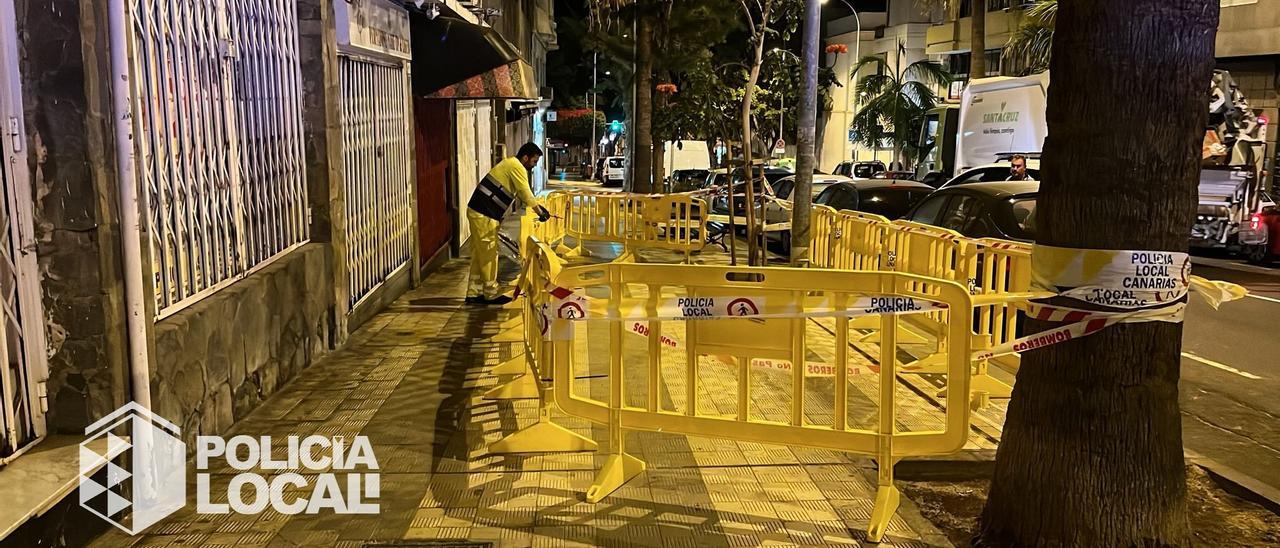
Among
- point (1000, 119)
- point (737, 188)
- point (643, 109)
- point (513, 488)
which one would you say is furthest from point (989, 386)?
point (643, 109)

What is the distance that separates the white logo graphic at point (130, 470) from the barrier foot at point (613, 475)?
2.06 m

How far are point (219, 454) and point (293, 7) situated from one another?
407cm

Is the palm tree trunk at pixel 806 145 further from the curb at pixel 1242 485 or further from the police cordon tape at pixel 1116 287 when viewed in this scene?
the police cordon tape at pixel 1116 287

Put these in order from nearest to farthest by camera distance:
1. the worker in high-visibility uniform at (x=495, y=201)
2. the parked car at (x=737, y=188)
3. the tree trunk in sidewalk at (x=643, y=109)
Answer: the worker in high-visibility uniform at (x=495, y=201) → the parked car at (x=737, y=188) → the tree trunk in sidewalk at (x=643, y=109)

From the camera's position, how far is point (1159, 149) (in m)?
3.78

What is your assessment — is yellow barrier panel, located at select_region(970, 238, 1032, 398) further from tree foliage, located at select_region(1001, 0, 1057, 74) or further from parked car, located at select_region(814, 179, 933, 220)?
tree foliage, located at select_region(1001, 0, 1057, 74)

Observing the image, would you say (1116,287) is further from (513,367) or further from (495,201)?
(495,201)

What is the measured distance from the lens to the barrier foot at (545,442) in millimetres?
5613

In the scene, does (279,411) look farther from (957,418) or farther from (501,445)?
(957,418)

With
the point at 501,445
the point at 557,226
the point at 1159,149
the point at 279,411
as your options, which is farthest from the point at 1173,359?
the point at 557,226

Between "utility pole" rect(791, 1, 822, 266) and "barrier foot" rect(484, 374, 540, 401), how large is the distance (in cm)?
603

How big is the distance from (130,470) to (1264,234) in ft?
55.4

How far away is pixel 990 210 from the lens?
31.0 ft

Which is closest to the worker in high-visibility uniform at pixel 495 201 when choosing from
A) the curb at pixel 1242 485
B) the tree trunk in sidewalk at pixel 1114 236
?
the curb at pixel 1242 485
